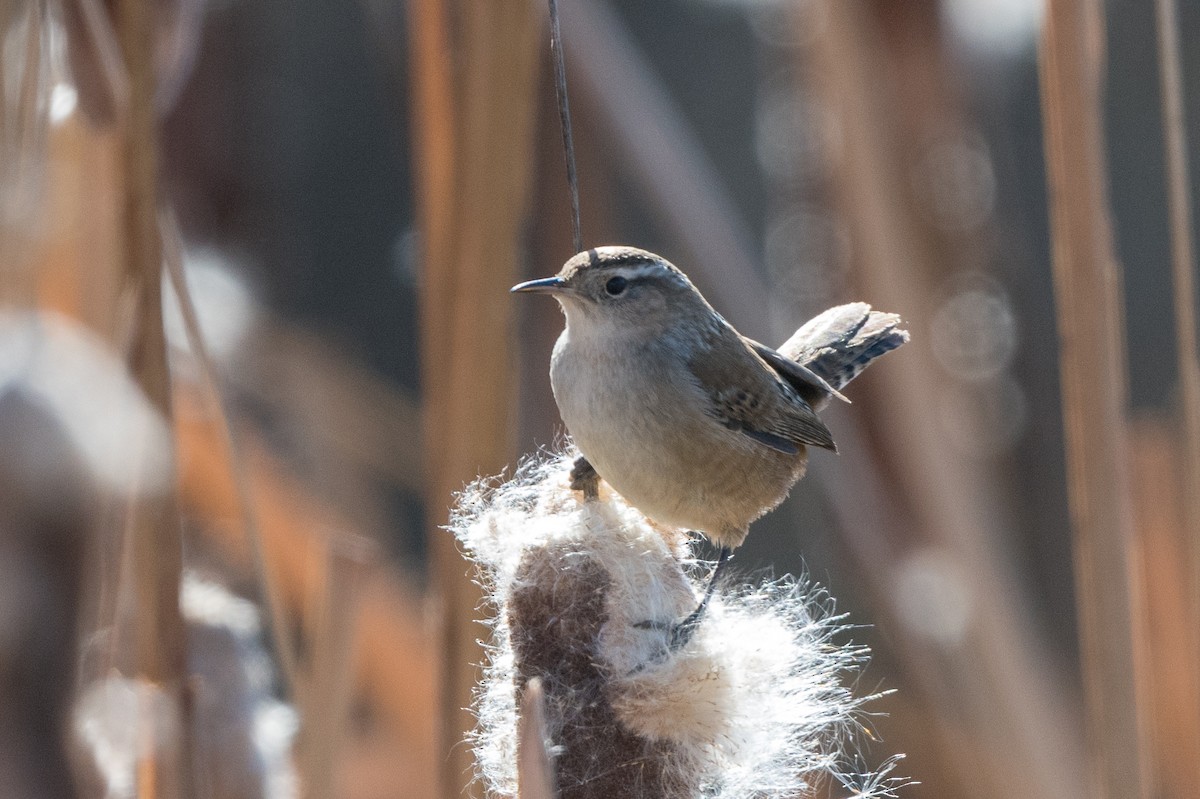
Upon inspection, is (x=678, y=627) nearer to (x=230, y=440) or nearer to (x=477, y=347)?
(x=477, y=347)

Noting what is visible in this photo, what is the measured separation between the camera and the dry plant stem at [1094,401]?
115 centimetres

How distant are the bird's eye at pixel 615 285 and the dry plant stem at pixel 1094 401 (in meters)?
0.47

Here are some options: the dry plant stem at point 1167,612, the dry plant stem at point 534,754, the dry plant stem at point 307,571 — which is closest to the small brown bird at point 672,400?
the dry plant stem at point 534,754

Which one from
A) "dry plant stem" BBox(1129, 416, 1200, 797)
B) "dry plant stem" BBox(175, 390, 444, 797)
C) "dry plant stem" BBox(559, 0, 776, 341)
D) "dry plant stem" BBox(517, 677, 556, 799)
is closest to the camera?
"dry plant stem" BBox(517, 677, 556, 799)

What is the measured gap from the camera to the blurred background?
1134 mm

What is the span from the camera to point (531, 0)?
1.23m

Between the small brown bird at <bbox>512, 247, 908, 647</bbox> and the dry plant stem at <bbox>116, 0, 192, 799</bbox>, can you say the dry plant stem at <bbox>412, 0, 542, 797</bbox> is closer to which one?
the small brown bird at <bbox>512, 247, 908, 647</bbox>

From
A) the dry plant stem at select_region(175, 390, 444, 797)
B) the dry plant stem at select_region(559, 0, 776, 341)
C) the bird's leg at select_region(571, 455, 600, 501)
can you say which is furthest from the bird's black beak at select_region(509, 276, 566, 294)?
the dry plant stem at select_region(175, 390, 444, 797)

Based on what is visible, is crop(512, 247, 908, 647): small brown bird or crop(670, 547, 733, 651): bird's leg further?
crop(512, 247, 908, 647): small brown bird

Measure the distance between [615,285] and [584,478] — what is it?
8.9 inches

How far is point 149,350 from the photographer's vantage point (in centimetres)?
114

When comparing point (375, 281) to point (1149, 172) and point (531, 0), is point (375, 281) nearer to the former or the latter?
point (1149, 172)

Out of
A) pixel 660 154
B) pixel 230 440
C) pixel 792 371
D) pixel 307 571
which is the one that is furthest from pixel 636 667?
pixel 307 571

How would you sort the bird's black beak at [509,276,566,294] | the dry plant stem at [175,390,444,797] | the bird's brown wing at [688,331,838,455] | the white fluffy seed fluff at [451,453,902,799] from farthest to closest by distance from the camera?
the dry plant stem at [175,390,444,797]
the bird's brown wing at [688,331,838,455]
the bird's black beak at [509,276,566,294]
the white fluffy seed fluff at [451,453,902,799]
